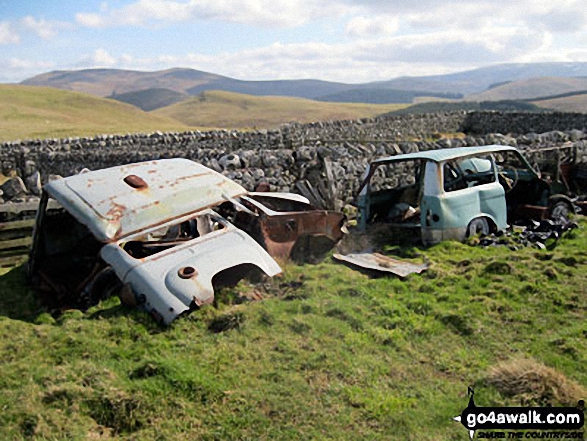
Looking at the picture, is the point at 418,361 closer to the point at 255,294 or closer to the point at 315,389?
the point at 315,389

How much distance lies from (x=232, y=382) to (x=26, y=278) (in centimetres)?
444

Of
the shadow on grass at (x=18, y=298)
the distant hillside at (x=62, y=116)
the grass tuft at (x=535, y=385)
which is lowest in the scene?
the grass tuft at (x=535, y=385)

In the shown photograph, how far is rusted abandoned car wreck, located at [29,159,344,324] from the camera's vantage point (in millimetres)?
5816

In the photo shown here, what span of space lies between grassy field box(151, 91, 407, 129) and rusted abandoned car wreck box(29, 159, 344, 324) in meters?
72.4

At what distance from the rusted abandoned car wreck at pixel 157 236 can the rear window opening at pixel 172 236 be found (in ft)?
0.05

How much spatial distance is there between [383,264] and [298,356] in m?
3.08

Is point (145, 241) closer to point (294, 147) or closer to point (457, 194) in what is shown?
point (457, 194)

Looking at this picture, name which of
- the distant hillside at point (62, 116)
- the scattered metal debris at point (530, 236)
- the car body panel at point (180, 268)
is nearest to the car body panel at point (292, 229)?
the car body panel at point (180, 268)

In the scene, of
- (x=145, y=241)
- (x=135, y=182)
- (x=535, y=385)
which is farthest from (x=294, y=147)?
(x=535, y=385)

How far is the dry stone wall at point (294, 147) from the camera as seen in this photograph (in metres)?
12.3

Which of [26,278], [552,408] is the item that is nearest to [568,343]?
[552,408]

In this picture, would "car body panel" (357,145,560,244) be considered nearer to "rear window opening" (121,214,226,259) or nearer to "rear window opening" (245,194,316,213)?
"rear window opening" (245,194,316,213)

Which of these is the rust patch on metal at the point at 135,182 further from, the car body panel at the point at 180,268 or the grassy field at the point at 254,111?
the grassy field at the point at 254,111

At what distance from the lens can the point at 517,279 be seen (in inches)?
273
